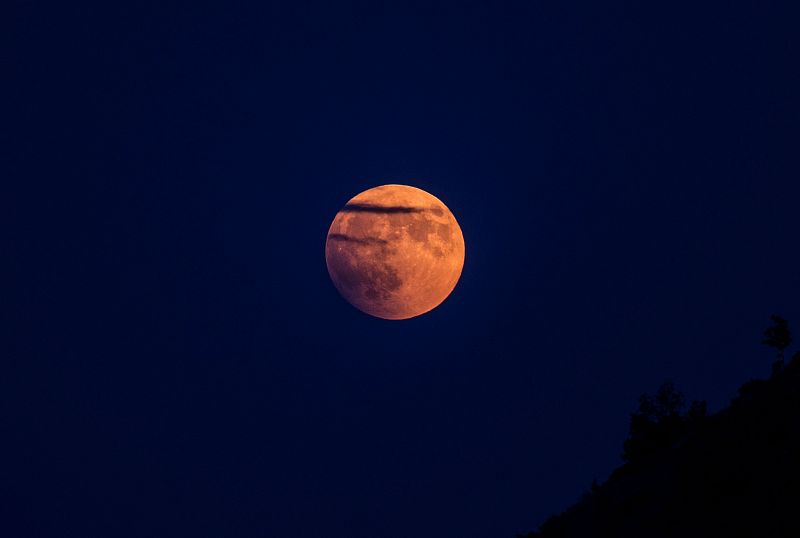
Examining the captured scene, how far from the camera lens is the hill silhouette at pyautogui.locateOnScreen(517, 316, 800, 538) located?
16172mm

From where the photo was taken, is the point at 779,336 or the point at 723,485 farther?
the point at 779,336

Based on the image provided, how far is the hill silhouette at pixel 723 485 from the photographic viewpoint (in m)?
16.2

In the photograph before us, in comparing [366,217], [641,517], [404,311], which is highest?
[366,217]

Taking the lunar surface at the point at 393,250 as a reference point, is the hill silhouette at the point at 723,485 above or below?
below

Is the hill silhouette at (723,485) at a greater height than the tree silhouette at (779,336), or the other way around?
the tree silhouette at (779,336)

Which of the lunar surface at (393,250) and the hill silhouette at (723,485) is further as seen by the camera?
the lunar surface at (393,250)

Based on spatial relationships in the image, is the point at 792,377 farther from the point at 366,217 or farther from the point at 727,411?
the point at 366,217

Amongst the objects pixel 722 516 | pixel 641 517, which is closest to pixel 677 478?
pixel 641 517

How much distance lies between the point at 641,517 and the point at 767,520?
14.8ft

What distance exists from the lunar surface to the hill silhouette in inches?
342

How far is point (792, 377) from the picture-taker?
22.3 metres

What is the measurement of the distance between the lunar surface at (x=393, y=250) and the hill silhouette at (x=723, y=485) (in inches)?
342

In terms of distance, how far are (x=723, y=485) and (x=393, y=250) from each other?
416 inches

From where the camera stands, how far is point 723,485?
57.6 feet
